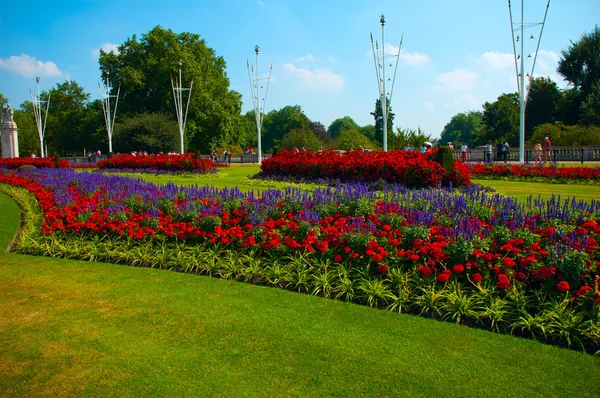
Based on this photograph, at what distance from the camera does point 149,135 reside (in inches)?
1773

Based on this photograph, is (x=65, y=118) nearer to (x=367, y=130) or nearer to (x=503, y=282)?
(x=503, y=282)

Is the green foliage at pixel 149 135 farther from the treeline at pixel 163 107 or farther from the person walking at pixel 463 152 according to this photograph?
the person walking at pixel 463 152

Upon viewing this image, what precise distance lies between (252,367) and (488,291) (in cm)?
228

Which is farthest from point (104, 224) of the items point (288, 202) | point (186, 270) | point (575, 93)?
point (575, 93)

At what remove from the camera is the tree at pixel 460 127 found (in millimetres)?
126000

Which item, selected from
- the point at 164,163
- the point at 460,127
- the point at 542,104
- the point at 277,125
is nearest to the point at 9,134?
the point at 164,163

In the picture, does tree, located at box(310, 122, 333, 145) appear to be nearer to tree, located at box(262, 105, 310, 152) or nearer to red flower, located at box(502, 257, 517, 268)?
tree, located at box(262, 105, 310, 152)

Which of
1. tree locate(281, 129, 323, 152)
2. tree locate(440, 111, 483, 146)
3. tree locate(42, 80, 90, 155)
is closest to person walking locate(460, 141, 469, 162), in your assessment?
tree locate(281, 129, 323, 152)

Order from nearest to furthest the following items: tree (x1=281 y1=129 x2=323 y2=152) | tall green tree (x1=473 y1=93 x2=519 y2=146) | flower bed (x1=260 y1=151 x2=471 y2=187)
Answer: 1. flower bed (x1=260 y1=151 x2=471 y2=187)
2. tree (x1=281 y1=129 x2=323 y2=152)
3. tall green tree (x1=473 y1=93 x2=519 y2=146)

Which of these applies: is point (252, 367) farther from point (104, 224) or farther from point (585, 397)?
point (104, 224)

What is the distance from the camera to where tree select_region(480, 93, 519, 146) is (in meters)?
55.5

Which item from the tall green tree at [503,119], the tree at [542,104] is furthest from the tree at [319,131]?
the tree at [542,104]

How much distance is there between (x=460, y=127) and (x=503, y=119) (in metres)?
77.1

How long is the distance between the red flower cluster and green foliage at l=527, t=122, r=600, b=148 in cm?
2250
